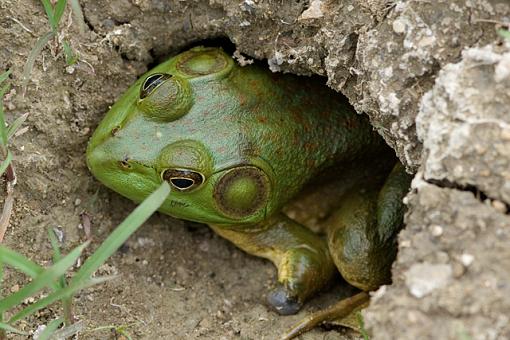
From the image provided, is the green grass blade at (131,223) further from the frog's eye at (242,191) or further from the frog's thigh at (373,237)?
the frog's thigh at (373,237)

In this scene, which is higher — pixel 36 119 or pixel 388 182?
pixel 36 119

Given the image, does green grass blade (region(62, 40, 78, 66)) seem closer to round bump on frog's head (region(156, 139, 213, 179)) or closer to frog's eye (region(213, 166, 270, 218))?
round bump on frog's head (region(156, 139, 213, 179))

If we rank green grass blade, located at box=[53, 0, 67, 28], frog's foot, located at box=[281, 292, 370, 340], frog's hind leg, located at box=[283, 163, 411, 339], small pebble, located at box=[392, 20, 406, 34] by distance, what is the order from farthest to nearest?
frog's hind leg, located at box=[283, 163, 411, 339]
frog's foot, located at box=[281, 292, 370, 340]
green grass blade, located at box=[53, 0, 67, 28]
small pebble, located at box=[392, 20, 406, 34]

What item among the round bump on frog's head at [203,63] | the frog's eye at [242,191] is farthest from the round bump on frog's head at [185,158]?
the round bump on frog's head at [203,63]

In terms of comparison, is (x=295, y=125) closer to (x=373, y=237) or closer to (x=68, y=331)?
(x=373, y=237)

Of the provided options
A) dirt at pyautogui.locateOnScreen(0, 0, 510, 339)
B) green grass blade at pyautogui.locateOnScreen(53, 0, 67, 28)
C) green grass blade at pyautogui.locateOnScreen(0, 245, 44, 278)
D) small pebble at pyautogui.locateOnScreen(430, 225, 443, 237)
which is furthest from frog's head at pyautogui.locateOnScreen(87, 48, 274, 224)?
small pebble at pyautogui.locateOnScreen(430, 225, 443, 237)

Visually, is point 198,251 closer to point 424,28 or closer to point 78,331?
point 78,331

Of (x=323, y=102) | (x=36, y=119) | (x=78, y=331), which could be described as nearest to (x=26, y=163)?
(x=36, y=119)

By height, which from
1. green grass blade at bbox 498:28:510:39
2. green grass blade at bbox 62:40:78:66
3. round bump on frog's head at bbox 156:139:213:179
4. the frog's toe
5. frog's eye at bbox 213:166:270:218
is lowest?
the frog's toe
